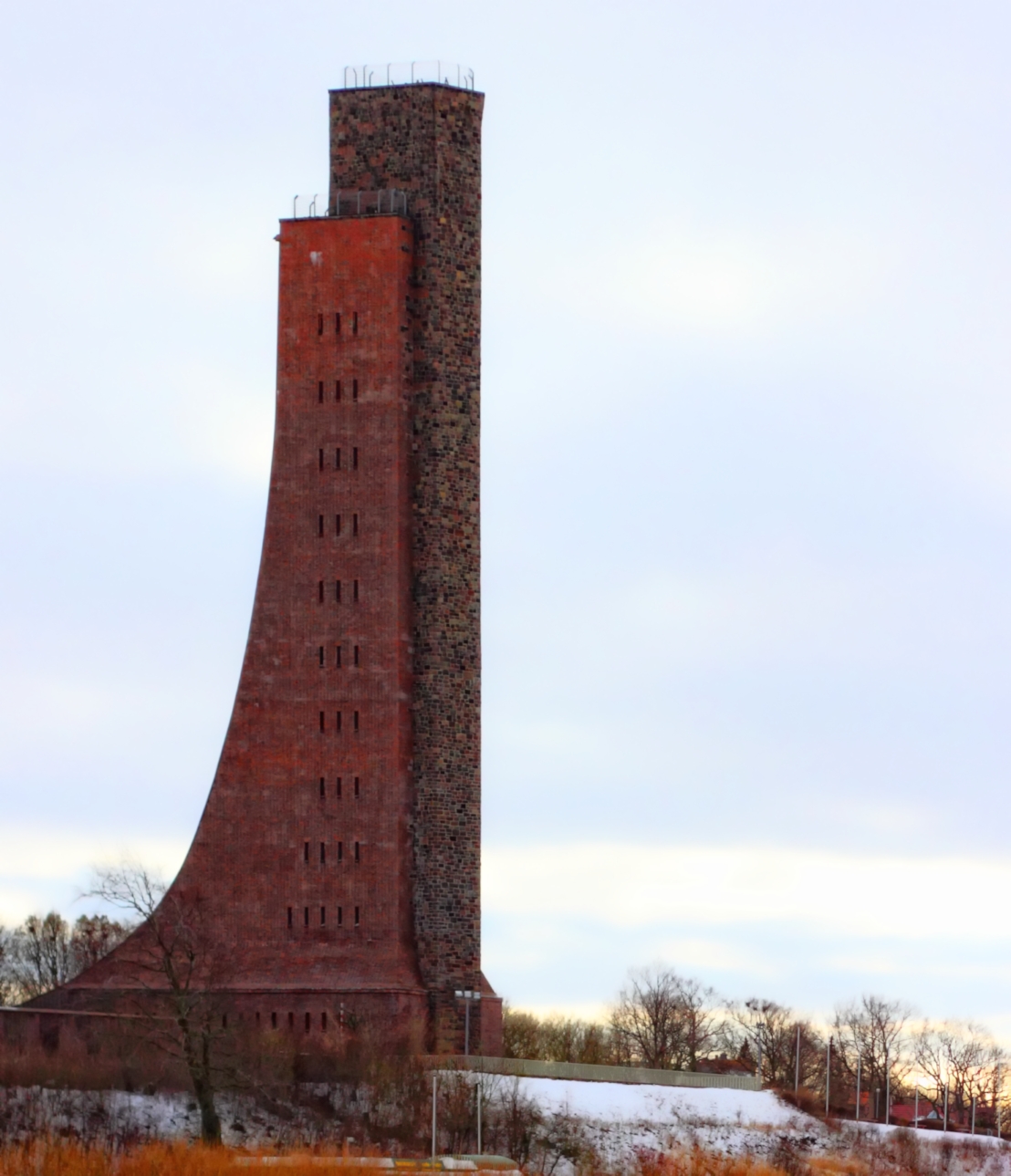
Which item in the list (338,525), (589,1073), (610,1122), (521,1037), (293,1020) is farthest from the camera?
(521,1037)

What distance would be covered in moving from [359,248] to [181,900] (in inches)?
722

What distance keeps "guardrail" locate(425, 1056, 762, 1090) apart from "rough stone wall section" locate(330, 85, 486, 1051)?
1830 mm

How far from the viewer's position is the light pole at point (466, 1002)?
75.8m

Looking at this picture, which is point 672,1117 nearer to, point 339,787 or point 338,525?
point 339,787

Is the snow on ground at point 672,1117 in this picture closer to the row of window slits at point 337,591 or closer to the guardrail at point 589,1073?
the guardrail at point 589,1073

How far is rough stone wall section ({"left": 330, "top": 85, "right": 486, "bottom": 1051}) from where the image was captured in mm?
76562

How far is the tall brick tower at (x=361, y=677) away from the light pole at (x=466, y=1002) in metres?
0.16

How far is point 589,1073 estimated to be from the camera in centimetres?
7750

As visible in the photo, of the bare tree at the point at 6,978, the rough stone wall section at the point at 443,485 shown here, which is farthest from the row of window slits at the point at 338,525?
the bare tree at the point at 6,978

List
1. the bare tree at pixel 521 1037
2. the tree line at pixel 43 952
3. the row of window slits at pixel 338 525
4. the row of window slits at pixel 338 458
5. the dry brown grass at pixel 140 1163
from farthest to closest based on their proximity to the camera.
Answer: the tree line at pixel 43 952 < the bare tree at pixel 521 1037 < the row of window slits at pixel 338 458 < the row of window slits at pixel 338 525 < the dry brown grass at pixel 140 1163

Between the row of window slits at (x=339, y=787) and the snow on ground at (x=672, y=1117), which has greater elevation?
the row of window slits at (x=339, y=787)

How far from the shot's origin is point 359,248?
77688mm

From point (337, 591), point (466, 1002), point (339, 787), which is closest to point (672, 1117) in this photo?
point (466, 1002)

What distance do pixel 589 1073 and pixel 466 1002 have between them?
4.13 m
